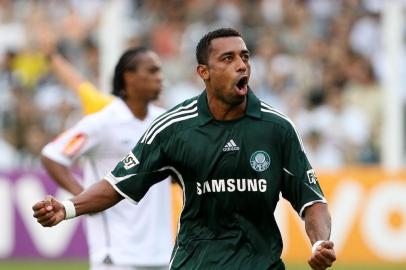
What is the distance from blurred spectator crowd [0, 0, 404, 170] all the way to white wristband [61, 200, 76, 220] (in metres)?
9.88

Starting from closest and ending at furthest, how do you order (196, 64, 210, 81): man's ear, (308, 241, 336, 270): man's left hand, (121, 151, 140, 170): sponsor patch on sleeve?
(308, 241, 336, 270): man's left hand, (196, 64, 210, 81): man's ear, (121, 151, 140, 170): sponsor patch on sleeve

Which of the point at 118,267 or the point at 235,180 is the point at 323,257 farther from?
the point at 118,267

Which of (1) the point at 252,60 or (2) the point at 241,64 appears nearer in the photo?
(2) the point at 241,64

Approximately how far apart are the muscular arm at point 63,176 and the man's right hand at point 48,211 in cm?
235

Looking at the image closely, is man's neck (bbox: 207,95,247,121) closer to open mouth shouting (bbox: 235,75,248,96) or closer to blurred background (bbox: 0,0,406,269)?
open mouth shouting (bbox: 235,75,248,96)

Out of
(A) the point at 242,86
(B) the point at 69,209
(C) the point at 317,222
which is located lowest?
(C) the point at 317,222

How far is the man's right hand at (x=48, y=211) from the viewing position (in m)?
6.51

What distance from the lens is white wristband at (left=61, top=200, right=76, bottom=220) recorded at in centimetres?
678

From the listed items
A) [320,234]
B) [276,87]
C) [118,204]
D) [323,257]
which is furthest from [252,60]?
[323,257]

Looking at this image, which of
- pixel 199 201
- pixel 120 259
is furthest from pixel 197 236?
pixel 120 259

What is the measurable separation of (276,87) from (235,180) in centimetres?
1055

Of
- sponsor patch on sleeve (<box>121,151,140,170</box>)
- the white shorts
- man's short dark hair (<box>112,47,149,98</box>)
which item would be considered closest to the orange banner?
man's short dark hair (<box>112,47,149,98</box>)

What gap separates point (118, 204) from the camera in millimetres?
8852

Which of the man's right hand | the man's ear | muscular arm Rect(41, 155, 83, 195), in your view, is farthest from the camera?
muscular arm Rect(41, 155, 83, 195)
